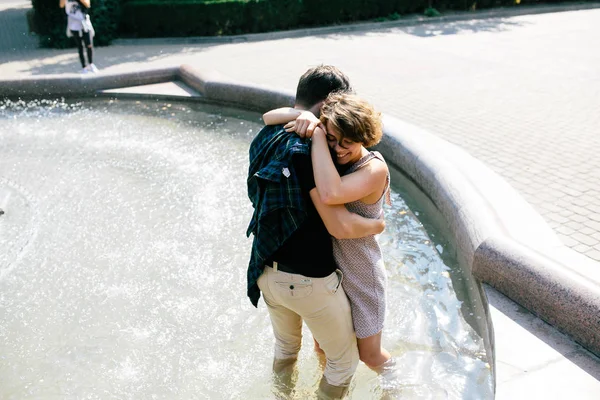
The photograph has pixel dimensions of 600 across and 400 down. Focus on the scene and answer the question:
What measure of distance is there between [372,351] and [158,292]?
1.92 m

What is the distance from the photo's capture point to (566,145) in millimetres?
6020

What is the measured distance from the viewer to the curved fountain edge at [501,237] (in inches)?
120

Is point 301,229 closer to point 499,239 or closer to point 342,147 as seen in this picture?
point 342,147

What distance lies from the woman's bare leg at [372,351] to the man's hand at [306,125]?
995 mm

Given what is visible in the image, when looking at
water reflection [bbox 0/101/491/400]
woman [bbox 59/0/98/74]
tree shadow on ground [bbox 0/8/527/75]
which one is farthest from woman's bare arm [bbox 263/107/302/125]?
tree shadow on ground [bbox 0/8/527/75]

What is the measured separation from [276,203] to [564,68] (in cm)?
906

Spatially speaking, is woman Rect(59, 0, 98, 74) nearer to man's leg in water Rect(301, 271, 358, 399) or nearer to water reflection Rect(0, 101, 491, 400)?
water reflection Rect(0, 101, 491, 400)

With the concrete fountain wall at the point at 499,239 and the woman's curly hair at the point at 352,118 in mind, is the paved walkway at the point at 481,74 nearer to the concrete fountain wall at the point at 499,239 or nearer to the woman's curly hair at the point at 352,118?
the concrete fountain wall at the point at 499,239

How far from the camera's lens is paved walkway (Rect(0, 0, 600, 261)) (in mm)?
5258

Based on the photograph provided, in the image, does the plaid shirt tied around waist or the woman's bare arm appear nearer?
the plaid shirt tied around waist

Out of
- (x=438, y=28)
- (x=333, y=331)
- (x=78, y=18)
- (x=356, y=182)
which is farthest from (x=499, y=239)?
(x=438, y=28)

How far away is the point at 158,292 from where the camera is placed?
401 cm

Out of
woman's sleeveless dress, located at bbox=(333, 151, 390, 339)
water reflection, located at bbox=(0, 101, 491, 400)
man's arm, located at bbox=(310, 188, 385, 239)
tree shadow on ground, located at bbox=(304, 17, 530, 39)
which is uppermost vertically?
man's arm, located at bbox=(310, 188, 385, 239)

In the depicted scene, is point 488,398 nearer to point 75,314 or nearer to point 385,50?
point 75,314
